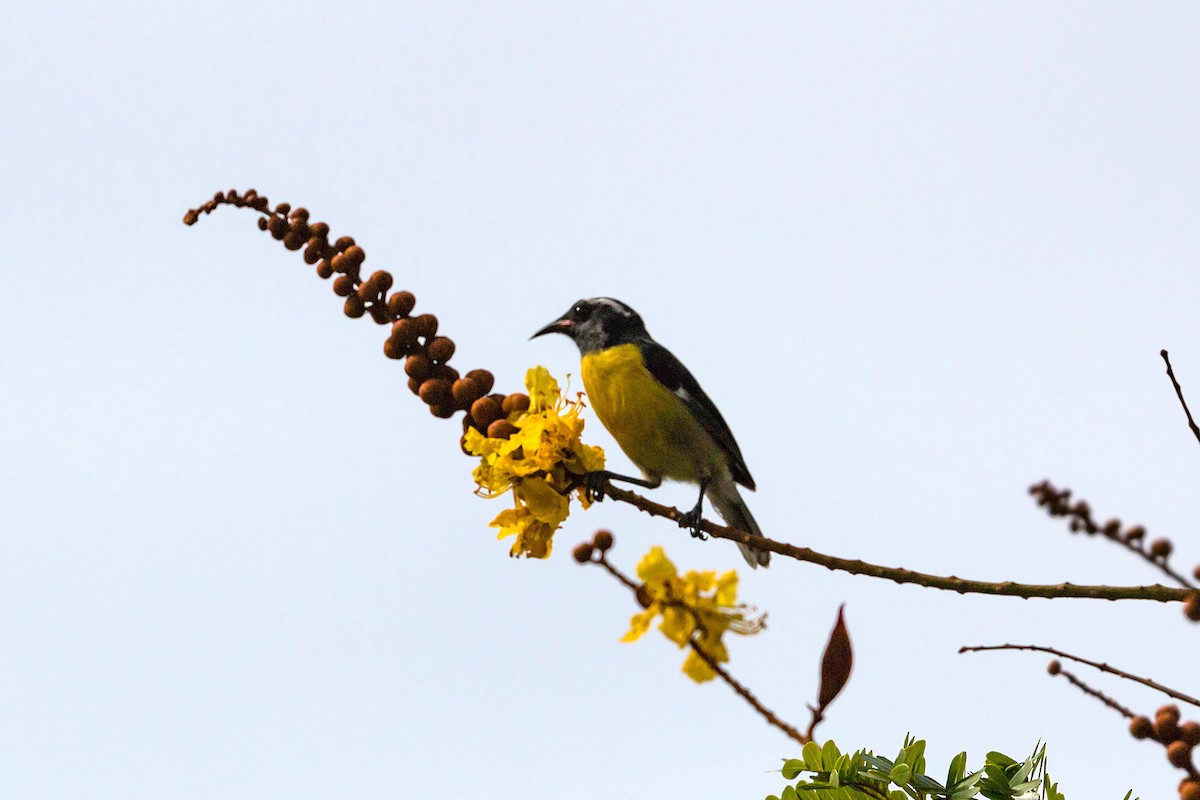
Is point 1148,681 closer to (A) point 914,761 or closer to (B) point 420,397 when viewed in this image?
(A) point 914,761

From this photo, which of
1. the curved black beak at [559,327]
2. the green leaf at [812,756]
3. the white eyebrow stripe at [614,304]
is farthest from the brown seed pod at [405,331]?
the white eyebrow stripe at [614,304]

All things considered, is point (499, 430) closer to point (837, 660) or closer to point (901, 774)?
point (837, 660)

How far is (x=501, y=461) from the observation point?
3.28 m

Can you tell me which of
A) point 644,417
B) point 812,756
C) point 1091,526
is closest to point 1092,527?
point 1091,526

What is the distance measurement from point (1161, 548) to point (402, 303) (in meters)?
2.18

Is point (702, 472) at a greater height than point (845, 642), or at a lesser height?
greater

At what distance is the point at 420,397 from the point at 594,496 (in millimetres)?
564

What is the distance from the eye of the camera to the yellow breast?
20.9ft

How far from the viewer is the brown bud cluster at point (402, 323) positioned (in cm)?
335

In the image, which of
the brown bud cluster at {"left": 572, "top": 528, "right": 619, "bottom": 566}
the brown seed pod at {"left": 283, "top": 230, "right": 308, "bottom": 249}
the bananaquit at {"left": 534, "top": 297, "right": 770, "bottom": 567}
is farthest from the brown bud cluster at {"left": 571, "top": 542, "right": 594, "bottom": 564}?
the bananaquit at {"left": 534, "top": 297, "right": 770, "bottom": 567}

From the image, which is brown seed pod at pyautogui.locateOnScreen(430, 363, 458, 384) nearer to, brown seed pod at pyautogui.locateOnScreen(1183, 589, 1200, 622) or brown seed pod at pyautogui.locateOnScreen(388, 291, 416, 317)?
brown seed pod at pyautogui.locateOnScreen(388, 291, 416, 317)

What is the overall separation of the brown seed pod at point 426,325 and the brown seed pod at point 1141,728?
204 centimetres

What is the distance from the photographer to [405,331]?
131 inches

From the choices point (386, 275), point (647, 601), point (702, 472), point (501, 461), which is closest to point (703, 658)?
point (647, 601)
